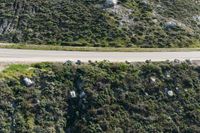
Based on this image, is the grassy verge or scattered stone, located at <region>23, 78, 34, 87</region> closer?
scattered stone, located at <region>23, 78, 34, 87</region>

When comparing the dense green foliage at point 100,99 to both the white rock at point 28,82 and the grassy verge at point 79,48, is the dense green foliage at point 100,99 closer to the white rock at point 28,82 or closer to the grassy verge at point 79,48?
the white rock at point 28,82

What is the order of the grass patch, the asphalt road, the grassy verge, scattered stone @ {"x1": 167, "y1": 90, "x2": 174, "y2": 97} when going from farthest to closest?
the grassy verge, the asphalt road, scattered stone @ {"x1": 167, "y1": 90, "x2": 174, "y2": 97}, the grass patch

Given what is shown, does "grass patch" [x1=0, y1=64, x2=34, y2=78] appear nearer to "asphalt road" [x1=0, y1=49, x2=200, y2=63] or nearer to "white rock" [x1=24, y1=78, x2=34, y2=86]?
"white rock" [x1=24, y1=78, x2=34, y2=86]

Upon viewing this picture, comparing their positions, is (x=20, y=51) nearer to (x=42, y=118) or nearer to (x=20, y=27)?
(x=20, y=27)

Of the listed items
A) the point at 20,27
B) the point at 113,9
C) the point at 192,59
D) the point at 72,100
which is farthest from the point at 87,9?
the point at 72,100

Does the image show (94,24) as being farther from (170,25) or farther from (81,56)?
(170,25)

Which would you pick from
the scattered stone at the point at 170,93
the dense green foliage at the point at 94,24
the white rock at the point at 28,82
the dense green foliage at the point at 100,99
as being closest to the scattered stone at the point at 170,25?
the dense green foliage at the point at 94,24

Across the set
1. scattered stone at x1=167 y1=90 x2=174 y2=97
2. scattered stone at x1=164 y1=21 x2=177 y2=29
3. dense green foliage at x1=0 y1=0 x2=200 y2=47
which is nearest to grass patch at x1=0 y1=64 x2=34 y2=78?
dense green foliage at x1=0 y1=0 x2=200 y2=47
